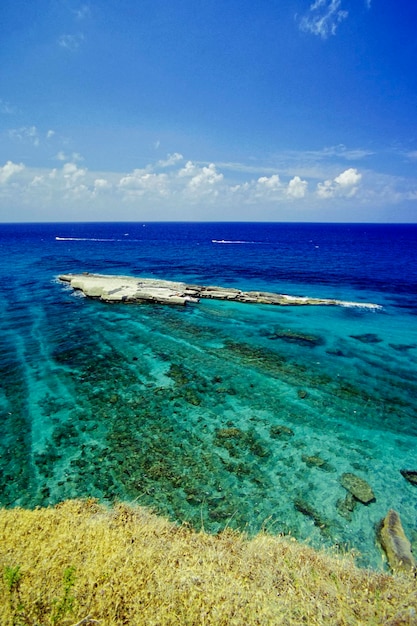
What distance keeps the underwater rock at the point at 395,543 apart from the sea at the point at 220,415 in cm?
33

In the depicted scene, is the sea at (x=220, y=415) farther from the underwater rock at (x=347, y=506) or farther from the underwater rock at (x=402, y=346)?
the underwater rock at (x=402, y=346)

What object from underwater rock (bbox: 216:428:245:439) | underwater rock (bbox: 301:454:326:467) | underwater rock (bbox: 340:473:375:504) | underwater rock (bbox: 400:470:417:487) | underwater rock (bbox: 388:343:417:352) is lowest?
underwater rock (bbox: 400:470:417:487)

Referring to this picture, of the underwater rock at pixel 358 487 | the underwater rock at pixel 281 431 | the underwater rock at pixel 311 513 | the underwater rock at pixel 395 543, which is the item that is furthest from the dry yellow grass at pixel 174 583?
the underwater rock at pixel 281 431

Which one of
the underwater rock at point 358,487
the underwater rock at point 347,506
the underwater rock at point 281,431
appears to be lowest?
the underwater rock at point 347,506

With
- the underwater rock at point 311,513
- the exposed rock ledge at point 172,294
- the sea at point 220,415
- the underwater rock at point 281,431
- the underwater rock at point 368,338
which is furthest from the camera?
the exposed rock ledge at point 172,294

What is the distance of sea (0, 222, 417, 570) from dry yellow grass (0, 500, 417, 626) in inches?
120

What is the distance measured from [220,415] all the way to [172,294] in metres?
24.8

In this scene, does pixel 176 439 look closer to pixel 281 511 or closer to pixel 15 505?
pixel 281 511

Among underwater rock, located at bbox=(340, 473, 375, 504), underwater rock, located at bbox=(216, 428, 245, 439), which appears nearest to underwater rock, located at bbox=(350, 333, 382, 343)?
underwater rock, located at bbox=(340, 473, 375, 504)

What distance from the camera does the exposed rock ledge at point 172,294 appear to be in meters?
39.5

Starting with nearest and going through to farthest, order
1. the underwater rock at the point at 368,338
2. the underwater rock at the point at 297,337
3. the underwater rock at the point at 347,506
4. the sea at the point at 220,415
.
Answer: the underwater rock at the point at 347,506 < the sea at the point at 220,415 < the underwater rock at the point at 297,337 < the underwater rock at the point at 368,338

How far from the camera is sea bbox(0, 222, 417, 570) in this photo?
12125 millimetres

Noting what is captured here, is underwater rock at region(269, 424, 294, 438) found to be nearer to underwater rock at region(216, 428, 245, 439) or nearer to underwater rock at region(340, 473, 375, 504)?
underwater rock at region(216, 428, 245, 439)

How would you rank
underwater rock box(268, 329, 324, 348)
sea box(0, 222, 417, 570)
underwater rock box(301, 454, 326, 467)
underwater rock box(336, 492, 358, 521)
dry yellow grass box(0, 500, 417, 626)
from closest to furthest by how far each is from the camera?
dry yellow grass box(0, 500, 417, 626) < underwater rock box(336, 492, 358, 521) < sea box(0, 222, 417, 570) < underwater rock box(301, 454, 326, 467) < underwater rock box(268, 329, 324, 348)
